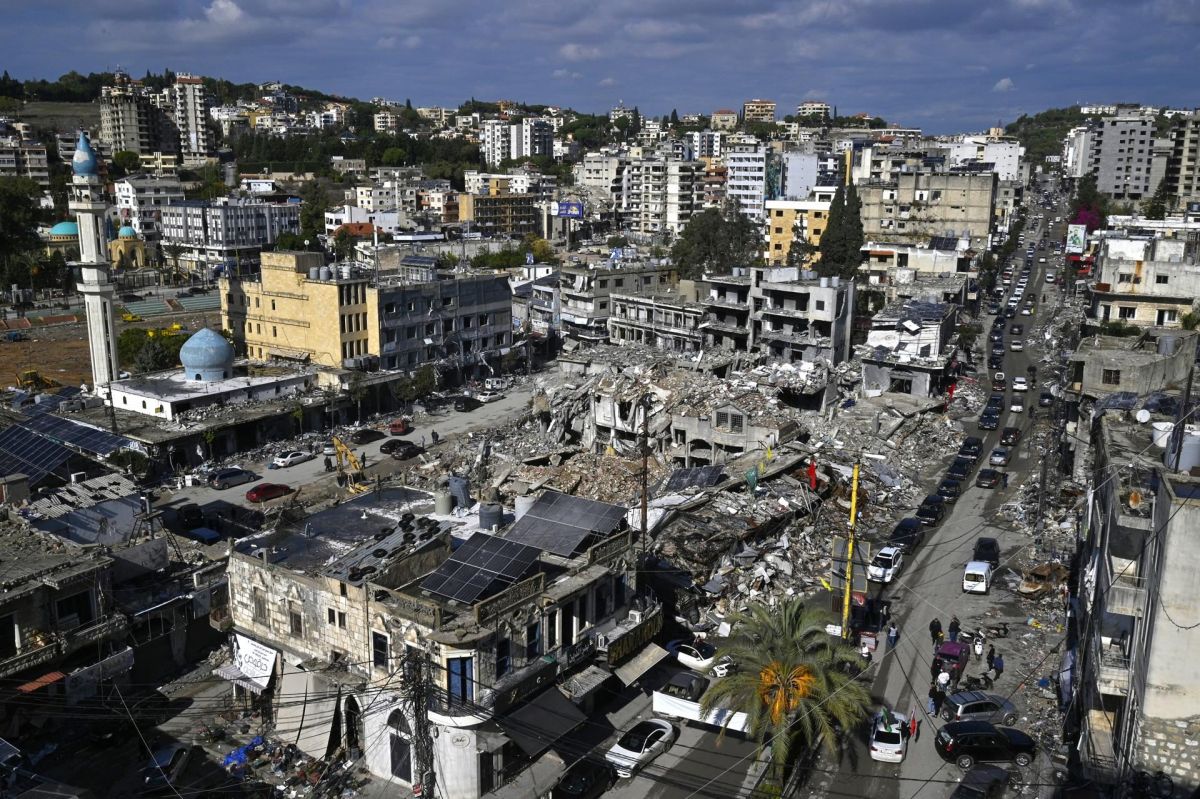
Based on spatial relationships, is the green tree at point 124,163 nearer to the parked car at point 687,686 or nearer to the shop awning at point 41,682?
the shop awning at point 41,682

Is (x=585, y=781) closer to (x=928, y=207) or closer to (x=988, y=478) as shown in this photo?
(x=988, y=478)

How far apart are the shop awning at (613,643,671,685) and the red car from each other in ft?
65.7

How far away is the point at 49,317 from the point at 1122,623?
78.0 meters

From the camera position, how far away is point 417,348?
169 ft

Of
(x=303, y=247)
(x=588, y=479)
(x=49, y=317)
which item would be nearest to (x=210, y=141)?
(x=303, y=247)

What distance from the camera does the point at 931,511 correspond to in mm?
32875

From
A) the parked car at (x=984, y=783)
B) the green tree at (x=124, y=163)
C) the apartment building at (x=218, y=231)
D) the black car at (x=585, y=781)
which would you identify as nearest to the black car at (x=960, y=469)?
the parked car at (x=984, y=783)

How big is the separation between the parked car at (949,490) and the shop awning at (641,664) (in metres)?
17.3

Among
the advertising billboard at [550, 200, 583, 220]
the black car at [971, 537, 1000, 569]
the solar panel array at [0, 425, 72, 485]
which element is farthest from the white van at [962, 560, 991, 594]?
the advertising billboard at [550, 200, 583, 220]

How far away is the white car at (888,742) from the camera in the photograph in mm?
19062

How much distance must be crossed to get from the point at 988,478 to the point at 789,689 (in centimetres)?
2230

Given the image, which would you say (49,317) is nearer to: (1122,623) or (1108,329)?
(1108,329)

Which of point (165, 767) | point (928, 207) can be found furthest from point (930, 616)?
point (928, 207)

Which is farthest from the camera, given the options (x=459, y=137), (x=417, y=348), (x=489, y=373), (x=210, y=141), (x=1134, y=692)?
(x=459, y=137)
